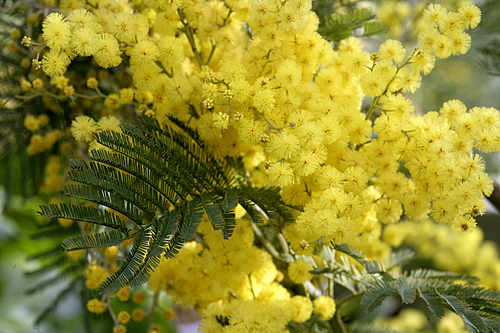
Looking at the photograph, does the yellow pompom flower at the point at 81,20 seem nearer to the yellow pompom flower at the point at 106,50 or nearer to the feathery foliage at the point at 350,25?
the yellow pompom flower at the point at 106,50

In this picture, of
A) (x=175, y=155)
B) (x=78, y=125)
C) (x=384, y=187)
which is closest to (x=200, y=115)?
(x=175, y=155)

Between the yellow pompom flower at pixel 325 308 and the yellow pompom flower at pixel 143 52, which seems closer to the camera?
the yellow pompom flower at pixel 143 52

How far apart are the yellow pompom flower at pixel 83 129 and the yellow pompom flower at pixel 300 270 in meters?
0.42

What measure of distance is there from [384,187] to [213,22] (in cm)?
41

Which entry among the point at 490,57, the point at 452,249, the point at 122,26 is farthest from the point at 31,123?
the point at 452,249

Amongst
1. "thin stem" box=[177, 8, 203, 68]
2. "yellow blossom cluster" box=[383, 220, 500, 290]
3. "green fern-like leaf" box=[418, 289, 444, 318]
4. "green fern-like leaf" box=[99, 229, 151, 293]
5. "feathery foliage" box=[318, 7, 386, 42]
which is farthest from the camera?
"yellow blossom cluster" box=[383, 220, 500, 290]

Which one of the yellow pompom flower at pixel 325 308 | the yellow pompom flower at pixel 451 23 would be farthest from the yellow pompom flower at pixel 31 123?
the yellow pompom flower at pixel 451 23

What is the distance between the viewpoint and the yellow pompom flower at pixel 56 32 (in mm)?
547

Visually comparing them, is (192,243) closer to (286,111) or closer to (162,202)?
(162,202)

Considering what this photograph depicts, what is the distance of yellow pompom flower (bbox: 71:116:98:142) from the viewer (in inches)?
24.4

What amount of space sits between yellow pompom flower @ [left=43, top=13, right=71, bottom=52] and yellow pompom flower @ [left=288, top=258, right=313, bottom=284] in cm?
52

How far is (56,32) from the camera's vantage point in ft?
1.80

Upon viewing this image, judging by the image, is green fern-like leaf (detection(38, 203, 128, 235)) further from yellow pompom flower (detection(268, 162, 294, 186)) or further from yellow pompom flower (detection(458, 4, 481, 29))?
yellow pompom flower (detection(458, 4, 481, 29))

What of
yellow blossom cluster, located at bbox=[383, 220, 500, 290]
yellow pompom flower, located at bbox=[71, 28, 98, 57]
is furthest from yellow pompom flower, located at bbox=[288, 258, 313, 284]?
yellow blossom cluster, located at bbox=[383, 220, 500, 290]
